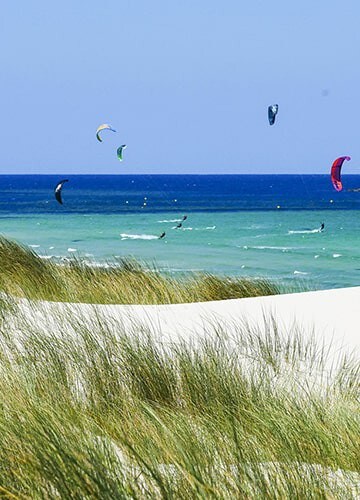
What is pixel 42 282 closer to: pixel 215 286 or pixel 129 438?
pixel 215 286

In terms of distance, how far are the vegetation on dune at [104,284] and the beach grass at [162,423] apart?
7.81ft

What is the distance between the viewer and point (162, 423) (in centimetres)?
251

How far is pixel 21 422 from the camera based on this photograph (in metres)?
2.59

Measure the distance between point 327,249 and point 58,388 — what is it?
22285 millimetres

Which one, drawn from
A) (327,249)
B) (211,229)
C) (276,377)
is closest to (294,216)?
(211,229)

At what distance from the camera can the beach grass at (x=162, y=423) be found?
2.17 metres

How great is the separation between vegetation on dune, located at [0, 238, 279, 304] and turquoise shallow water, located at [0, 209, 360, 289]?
14.3ft

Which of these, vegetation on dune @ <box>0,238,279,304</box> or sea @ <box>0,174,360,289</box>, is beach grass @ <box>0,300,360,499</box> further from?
sea @ <box>0,174,360,289</box>
